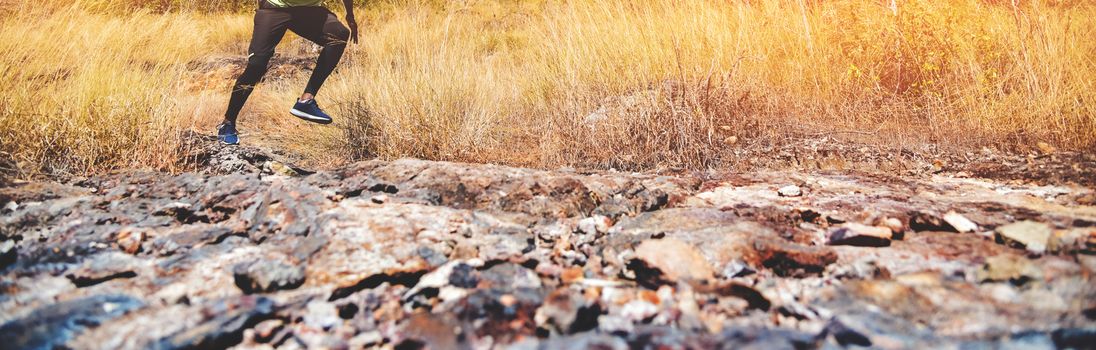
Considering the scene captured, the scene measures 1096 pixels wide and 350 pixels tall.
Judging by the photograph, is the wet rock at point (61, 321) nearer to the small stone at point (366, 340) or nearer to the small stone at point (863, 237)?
the small stone at point (366, 340)

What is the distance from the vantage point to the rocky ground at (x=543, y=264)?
3.28ft

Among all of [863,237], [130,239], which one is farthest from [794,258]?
[130,239]

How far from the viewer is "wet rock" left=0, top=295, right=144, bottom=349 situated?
99 cm

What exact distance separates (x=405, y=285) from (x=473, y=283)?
0.17 metres

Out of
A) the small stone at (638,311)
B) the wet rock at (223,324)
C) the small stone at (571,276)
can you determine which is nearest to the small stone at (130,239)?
the wet rock at (223,324)

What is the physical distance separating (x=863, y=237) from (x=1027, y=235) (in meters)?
0.38

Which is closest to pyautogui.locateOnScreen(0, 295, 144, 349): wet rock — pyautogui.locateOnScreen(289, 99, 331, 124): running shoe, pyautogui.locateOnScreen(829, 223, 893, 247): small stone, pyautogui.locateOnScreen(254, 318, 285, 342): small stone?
pyautogui.locateOnScreen(254, 318, 285, 342): small stone

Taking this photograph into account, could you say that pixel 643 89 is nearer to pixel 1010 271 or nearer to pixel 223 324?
pixel 1010 271

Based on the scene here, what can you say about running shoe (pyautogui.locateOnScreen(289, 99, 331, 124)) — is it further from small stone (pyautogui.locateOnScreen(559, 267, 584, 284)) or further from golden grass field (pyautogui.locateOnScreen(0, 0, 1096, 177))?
small stone (pyautogui.locateOnScreen(559, 267, 584, 284))

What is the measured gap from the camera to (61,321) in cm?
105

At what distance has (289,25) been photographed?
3053mm

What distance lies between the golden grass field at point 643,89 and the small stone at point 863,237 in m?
1.25

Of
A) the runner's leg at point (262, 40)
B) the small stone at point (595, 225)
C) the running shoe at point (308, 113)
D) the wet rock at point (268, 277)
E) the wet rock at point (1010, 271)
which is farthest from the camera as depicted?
the running shoe at point (308, 113)

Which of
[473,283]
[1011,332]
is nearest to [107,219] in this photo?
[473,283]
